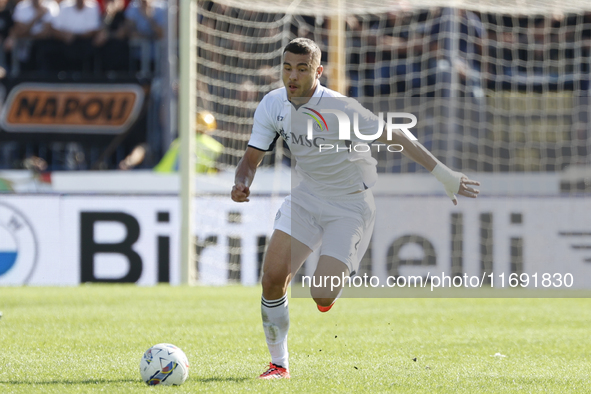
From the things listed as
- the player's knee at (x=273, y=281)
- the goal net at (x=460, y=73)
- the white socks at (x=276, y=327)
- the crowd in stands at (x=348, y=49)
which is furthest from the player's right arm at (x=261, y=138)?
the crowd in stands at (x=348, y=49)

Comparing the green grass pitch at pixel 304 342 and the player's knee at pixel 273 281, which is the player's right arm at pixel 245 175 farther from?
the green grass pitch at pixel 304 342

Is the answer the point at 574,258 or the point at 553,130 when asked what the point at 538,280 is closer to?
the point at 574,258

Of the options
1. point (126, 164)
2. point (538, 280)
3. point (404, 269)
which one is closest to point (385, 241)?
point (404, 269)

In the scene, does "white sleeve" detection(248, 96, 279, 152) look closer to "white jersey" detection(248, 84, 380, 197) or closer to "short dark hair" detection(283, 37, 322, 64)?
"white jersey" detection(248, 84, 380, 197)

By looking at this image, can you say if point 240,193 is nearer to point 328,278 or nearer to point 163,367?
point 328,278

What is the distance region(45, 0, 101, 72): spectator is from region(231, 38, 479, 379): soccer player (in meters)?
9.60

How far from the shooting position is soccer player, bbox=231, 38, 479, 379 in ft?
17.1

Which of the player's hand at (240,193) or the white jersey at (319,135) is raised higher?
the white jersey at (319,135)

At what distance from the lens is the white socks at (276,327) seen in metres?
5.21

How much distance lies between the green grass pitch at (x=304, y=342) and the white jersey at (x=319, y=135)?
115 centimetres

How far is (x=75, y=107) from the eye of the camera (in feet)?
45.7

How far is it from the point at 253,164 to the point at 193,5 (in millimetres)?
6936

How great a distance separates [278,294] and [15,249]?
7.14 metres

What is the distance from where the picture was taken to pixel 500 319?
337 inches
